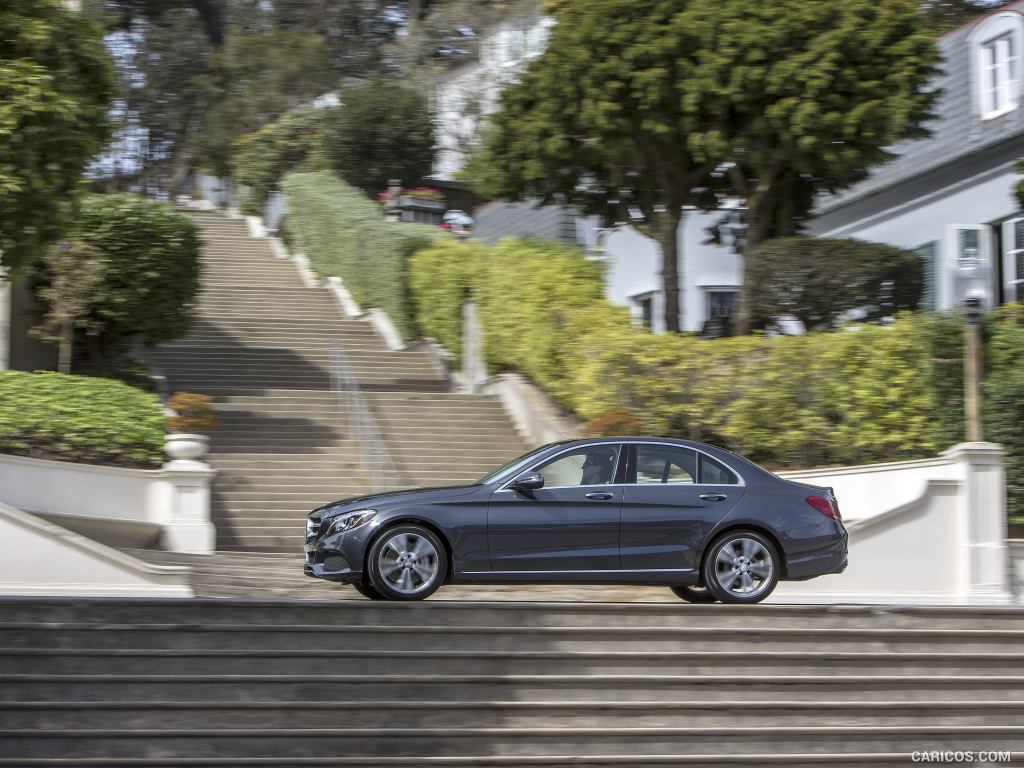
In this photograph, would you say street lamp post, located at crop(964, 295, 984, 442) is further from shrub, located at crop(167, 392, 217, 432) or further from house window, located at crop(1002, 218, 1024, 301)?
shrub, located at crop(167, 392, 217, 432)

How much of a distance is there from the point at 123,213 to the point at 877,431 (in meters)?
11.1

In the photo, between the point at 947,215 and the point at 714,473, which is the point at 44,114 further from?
the point at 947,215

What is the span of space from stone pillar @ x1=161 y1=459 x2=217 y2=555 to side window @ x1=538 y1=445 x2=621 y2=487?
6.40 metres

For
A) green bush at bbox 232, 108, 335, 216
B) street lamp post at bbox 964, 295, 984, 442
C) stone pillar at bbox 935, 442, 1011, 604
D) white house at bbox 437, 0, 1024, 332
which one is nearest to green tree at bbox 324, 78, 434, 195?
green bush at bbox 232, 108, 335, 216

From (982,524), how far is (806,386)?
119 inches

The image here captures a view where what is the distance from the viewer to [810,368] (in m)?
17.1

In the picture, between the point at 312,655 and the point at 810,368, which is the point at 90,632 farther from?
the point at 810,368

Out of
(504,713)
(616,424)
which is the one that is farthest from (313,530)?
(616,424)

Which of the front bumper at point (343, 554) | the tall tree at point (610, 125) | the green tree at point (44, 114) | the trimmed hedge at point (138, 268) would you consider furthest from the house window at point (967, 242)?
the front bumper at point (343, 554)

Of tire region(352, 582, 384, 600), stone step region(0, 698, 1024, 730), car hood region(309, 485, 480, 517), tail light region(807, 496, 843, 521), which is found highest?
car hood region(309, 485, 480, 517)

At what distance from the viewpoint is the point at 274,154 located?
126 ft

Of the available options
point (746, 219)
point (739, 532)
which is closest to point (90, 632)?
point (739, 532)

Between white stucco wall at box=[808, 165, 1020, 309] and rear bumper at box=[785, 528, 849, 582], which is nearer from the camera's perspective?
rear bumper at box=[785, 528, 849, 582]

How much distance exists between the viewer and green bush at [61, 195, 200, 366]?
19.8 metres
